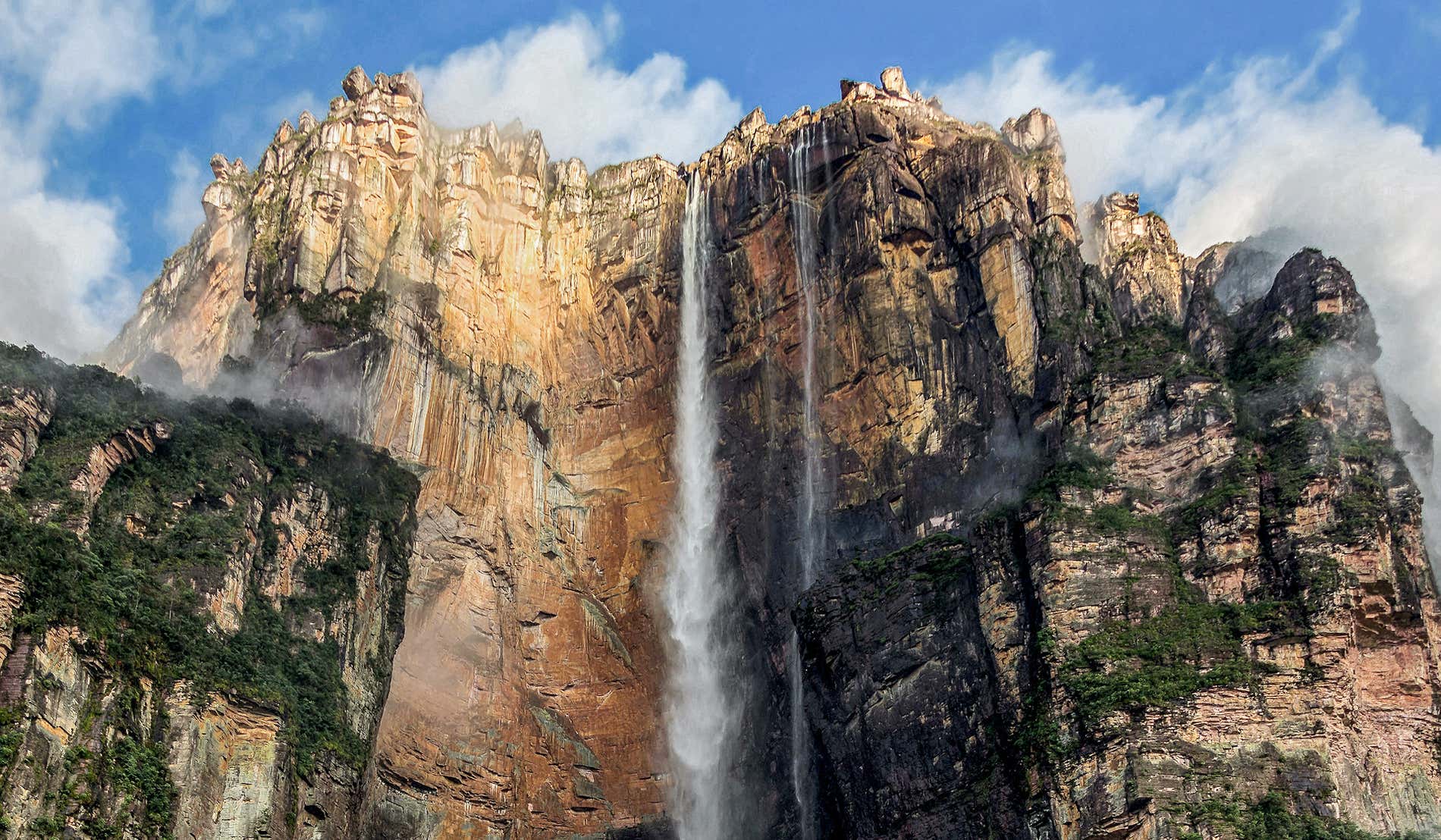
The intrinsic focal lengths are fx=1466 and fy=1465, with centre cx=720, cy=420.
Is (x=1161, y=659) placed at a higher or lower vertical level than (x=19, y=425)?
lower

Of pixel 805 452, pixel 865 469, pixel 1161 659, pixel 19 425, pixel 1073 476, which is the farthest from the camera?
pixel 805 452

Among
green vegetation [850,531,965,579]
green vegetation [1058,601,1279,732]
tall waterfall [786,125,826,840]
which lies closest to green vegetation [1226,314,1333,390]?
green vegetation [1058,601,1279,732]

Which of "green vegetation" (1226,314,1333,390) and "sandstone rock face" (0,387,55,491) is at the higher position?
"green vegetation" (1226,314,1333,390)

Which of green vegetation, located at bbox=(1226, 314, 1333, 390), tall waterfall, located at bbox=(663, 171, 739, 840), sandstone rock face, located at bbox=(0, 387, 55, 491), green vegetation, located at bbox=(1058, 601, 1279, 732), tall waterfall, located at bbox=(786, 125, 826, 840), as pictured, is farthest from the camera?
tall waterfall, located at bbox=(663, 171, 739, 840)

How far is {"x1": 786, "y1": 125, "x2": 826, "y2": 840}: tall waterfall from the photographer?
55.8m

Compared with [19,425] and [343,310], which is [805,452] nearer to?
[343,310]

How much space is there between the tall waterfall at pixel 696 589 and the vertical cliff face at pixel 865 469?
81 centimetres

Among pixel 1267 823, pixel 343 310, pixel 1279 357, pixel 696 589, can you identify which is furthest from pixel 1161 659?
pixel 343 310

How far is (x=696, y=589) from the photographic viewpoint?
6331 centimetres

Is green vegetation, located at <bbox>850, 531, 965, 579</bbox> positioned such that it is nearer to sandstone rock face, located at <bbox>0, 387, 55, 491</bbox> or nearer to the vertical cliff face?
the vertical cliff face

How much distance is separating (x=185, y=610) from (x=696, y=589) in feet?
76.6

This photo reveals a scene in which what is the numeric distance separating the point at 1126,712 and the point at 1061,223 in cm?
2323

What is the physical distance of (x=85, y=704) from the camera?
40.9 metres

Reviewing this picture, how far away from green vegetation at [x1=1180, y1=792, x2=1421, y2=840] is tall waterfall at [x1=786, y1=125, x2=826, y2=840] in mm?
16300
